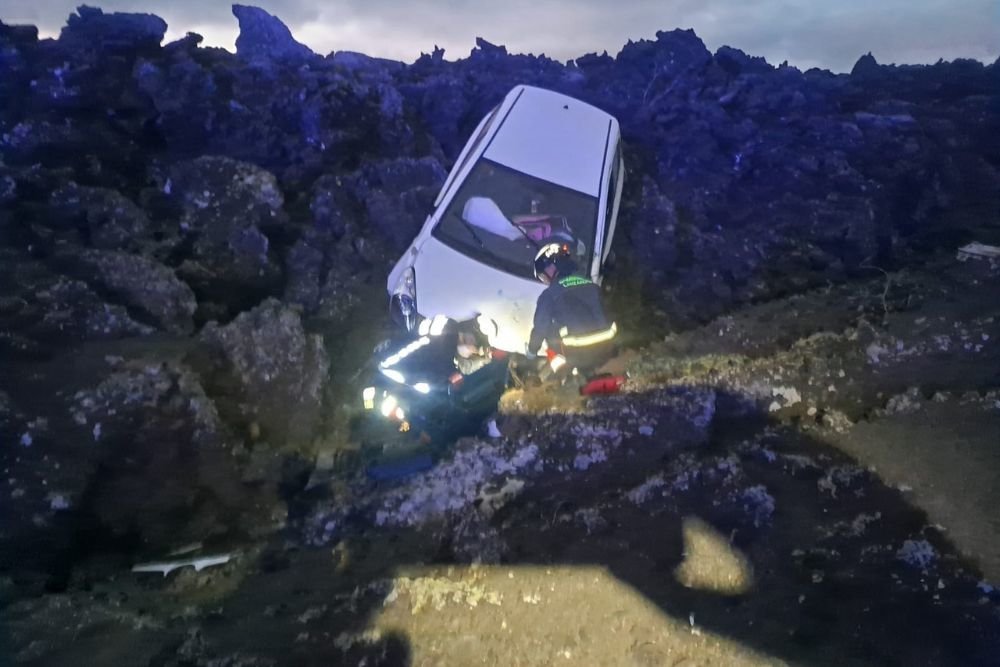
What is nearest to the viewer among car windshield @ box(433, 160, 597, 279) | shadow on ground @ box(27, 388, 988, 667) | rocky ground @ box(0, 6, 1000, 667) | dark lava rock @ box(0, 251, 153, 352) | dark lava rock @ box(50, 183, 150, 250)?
shadow on ground @ box(27, 388, 988, 667)

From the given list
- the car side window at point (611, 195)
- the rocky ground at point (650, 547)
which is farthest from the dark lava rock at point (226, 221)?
the car side window at point (611, 195)

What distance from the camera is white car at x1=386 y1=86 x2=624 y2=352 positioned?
5.53m

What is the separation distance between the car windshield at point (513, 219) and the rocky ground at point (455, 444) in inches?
49.5

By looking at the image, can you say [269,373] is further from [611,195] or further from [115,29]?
[115,29]

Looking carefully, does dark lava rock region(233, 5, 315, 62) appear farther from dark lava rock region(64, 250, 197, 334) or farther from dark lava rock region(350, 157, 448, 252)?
dark lava rock region(64, 250, 197, 334)

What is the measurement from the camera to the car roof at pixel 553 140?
6.33 meters

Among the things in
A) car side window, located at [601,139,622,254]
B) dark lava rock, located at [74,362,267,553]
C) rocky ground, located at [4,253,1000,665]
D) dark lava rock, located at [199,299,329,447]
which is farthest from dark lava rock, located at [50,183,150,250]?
car side window, located at [601,139,622,254]

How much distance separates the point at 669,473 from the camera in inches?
170

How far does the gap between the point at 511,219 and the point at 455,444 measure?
7.21 ft

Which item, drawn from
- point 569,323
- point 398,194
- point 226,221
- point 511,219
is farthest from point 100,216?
point 569,323

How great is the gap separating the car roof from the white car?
11 millimetres

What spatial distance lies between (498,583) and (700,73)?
11.9m

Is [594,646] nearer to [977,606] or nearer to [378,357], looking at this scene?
[977,606]

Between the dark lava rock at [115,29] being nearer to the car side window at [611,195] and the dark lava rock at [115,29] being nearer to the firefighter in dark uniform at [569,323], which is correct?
the car side window at [611,195]
